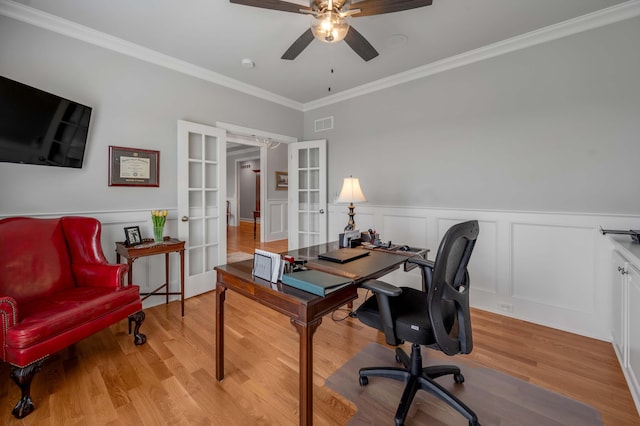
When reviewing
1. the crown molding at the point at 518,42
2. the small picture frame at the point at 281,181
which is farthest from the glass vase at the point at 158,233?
the small picture frame at the point at 281,181

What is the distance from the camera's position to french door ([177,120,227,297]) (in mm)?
3109

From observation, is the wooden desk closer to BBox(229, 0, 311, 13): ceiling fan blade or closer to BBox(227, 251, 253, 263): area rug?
→ BBox(229, 0, 311, 13): ceiling fan blade

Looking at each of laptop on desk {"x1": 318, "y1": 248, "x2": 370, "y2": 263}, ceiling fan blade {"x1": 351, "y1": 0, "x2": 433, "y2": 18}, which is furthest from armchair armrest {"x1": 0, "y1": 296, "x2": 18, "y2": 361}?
ceiling fan blade {"x1": 351, "y1": 0, "x2": 433, "y2": 18}

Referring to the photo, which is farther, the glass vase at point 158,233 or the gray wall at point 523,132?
the glass vase at point 158,233

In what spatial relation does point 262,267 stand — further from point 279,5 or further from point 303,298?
point 279,5

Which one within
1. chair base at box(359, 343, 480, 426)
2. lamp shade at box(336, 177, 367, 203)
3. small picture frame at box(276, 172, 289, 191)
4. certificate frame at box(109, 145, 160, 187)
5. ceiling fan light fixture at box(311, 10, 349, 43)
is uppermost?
ceiling fan light fixture at box(311, 10, 349, 43)

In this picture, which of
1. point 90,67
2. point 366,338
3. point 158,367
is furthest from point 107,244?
point 366,338

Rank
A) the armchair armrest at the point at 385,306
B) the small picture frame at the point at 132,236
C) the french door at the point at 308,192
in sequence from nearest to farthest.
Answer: the armchair armrest at the point at 385,306 < the small picture frame at the point at 132,236 < the french door at the point at 308,192

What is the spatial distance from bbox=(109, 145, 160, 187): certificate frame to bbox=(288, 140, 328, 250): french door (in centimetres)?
204

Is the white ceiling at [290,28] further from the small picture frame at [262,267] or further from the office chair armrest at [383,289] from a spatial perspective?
the office chair armrest at [383,289]

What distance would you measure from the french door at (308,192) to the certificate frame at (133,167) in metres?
2.04

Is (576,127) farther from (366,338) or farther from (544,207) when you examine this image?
(366,338)

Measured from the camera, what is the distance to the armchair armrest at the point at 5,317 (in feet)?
4.91

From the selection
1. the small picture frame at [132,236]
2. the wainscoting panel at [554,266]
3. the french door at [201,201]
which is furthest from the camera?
the french door at [201,201]
